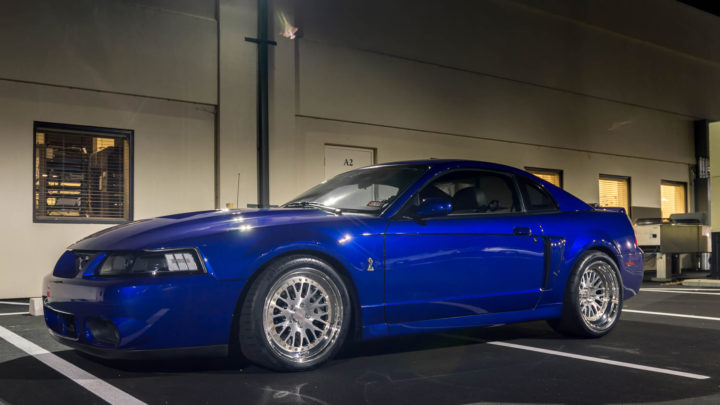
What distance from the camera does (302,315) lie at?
428 centimetres

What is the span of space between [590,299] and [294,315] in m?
2.80

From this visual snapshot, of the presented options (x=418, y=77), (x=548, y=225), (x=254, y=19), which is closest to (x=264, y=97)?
(x=254, y=19)

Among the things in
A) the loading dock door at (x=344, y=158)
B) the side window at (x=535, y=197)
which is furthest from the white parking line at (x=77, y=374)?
the loading dock door at (x=344, y=158)

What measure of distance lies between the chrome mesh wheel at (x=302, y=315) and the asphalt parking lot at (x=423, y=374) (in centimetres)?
17

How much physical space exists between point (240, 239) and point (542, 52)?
1422 cm

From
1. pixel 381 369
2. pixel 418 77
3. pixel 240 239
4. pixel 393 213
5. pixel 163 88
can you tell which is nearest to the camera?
pixel 240 239

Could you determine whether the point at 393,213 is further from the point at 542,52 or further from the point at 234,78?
the point at 542,52

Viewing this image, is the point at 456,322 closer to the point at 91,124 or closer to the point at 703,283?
the point at 91,124

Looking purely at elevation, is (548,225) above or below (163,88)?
below

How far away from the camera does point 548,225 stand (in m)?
5.57

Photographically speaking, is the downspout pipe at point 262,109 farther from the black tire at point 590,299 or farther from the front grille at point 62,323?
the front grille at point 62,323

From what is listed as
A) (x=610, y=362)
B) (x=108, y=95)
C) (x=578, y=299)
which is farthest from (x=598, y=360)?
(x=108, y=95)

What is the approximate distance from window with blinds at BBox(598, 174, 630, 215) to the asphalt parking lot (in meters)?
12.9

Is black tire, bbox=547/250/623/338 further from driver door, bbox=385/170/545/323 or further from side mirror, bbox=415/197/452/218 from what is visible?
side mirror, bbox=415/197/452/218
